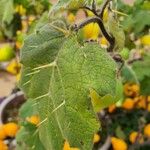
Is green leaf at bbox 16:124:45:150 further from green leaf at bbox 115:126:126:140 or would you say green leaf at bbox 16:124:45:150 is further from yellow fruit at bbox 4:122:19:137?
green leaf at bbox 115:126:126:140

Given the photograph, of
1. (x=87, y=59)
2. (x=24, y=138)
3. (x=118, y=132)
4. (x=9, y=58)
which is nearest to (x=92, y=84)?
(x=87, y=59)

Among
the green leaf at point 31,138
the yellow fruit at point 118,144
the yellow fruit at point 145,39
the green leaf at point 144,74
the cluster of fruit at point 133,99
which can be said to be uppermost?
the yellow fruit at point 145,39

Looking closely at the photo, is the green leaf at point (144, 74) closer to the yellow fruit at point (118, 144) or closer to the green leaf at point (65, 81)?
the yellow fruit at point (118, 144)

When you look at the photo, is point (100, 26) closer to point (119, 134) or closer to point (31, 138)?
point (31, 138)

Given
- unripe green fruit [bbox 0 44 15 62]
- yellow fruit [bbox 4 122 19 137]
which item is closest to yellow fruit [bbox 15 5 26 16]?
unripe green fruit [bbox 0 44 15 62]

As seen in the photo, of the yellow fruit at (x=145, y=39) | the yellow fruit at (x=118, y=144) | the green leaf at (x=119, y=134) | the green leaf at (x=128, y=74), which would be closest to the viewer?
the green leaf at (x=128, y=74)

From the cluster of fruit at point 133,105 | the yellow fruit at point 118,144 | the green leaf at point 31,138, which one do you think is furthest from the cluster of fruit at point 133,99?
the green leaf at point 31,138

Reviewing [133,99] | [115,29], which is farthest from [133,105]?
[115,29]

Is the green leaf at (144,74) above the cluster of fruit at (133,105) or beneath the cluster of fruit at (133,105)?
above
